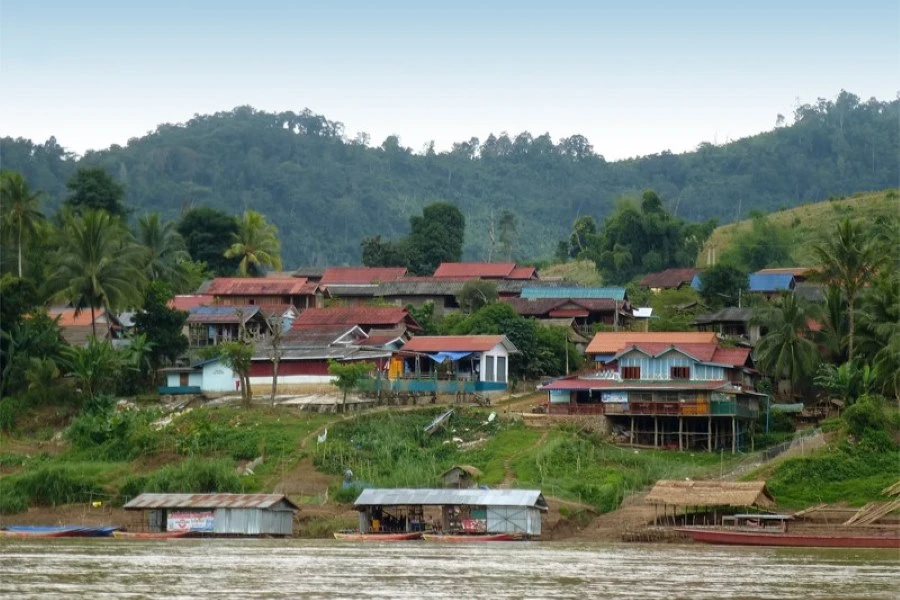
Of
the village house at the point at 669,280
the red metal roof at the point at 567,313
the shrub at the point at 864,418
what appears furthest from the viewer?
the village house at the point at 669,280

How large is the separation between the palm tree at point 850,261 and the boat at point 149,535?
103 ft

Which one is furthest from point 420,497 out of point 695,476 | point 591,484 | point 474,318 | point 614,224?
point 614,224

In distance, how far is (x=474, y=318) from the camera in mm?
81188

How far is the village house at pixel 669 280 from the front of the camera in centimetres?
10181

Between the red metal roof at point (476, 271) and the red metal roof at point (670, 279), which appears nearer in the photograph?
the red metal roof at point (476, 271)

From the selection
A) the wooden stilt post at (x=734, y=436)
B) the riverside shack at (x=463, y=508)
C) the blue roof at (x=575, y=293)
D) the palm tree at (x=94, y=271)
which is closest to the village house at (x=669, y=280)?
the blue roof at (x=575, y=293)

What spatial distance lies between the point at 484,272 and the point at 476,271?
0.56 metres

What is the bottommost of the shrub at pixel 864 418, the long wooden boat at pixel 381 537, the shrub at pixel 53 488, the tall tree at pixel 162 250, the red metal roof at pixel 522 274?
the long wooden boat at pixel 381 537

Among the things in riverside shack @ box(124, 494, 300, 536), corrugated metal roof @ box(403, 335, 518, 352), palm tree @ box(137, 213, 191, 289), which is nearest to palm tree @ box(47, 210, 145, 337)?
corrugated metal roof @ box(403, 335, 518, 352)

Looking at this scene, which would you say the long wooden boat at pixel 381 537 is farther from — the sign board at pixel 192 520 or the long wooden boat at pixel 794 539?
the long wooden boat at pixel 794 539

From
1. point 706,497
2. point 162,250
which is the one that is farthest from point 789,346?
point 162,250

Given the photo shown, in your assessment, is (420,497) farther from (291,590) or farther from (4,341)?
(4,341)

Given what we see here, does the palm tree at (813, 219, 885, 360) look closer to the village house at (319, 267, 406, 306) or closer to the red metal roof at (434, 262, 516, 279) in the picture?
the red metal roof at (434, 262, 516, 279)

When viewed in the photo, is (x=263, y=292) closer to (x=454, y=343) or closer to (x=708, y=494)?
(x=454, y=343)
